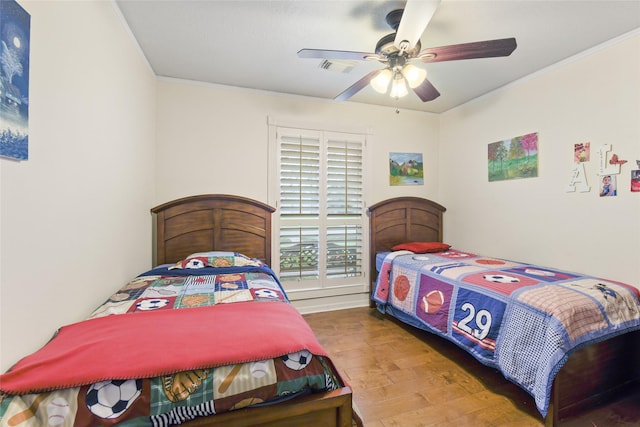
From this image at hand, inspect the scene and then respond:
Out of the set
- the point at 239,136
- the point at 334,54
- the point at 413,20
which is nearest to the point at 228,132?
the point at 239,136

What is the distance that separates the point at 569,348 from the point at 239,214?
277 cm

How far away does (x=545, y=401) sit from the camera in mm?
1557

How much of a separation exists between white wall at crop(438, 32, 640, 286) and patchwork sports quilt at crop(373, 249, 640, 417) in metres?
0.28

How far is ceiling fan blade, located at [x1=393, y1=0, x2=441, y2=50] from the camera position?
1.37m

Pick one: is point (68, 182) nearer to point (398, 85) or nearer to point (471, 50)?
point (398, 85)

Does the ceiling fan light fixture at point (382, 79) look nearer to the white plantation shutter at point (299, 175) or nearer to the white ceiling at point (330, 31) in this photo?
the white ceiling at point (330, 31)

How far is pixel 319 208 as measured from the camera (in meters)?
3.38

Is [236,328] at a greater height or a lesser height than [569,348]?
greater

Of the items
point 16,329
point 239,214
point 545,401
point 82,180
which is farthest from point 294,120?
point 545,401

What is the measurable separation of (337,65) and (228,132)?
4.40 ft

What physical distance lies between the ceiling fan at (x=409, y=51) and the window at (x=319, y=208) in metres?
1.17

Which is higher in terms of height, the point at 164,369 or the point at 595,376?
the point at 164,369

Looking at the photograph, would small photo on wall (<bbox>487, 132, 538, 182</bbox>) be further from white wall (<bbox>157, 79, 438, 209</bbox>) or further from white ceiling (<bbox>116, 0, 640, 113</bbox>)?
white wall (<bbox>157, 79, 438, 209</bbox>)

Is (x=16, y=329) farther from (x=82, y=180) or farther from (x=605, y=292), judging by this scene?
(x=605, y=292)
